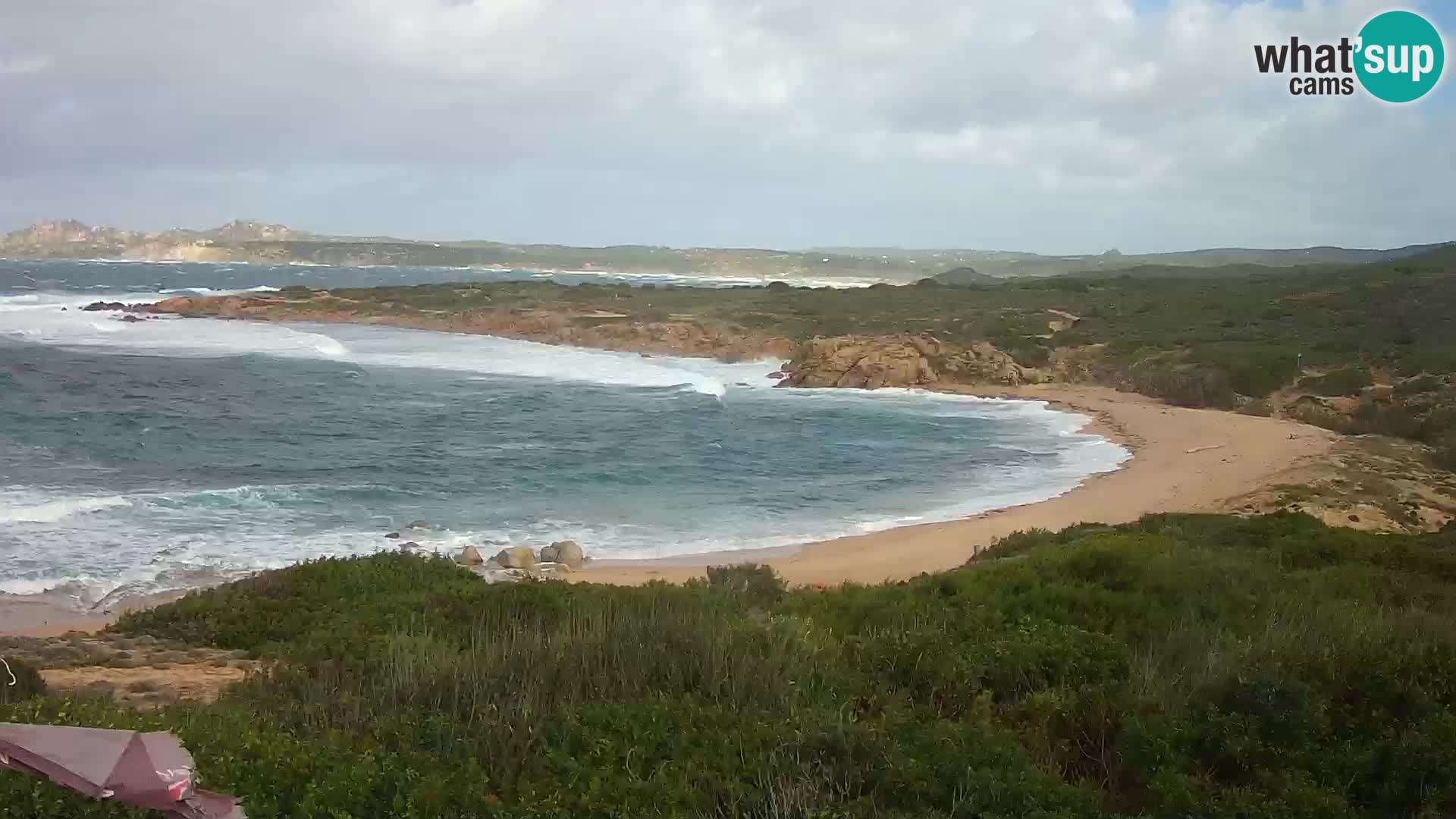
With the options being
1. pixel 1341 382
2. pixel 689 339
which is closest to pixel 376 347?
pixel 689 339

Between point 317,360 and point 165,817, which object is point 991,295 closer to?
point 317,360

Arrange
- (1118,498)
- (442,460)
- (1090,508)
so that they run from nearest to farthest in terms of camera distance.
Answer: (1090,508), (1118,498), (442,460)

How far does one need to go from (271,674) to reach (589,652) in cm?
296

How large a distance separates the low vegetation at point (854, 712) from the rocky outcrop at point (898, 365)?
1330 inches

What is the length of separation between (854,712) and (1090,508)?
14.8 metres

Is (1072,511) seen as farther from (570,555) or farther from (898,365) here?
(898,365)

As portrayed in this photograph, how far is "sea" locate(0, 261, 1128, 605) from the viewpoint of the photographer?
54.2 feet

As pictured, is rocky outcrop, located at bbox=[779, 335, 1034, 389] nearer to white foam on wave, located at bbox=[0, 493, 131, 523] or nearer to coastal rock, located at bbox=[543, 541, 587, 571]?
coastal rock, located at bbox=[543, 541, 587, 571]

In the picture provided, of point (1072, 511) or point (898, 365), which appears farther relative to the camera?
point (898, 365)

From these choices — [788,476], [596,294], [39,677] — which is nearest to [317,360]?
[788,476]

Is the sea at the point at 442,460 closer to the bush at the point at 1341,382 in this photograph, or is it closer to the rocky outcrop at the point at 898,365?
the rocky outcrop at the point at 898,365

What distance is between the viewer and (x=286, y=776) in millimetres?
4582

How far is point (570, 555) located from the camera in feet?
51.8

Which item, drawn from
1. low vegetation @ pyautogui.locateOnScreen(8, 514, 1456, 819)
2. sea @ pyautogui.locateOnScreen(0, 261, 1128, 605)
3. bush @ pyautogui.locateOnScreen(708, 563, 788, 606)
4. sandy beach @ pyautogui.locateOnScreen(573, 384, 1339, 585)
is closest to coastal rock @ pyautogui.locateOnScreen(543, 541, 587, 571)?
sandy beach @ pyautogui.locateOnScreen(573, 384, 1339, 585)
